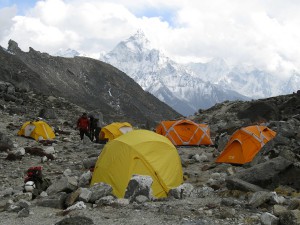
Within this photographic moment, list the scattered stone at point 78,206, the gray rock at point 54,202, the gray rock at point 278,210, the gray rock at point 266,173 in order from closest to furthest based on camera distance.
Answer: the gray rock at point 278,210 < the scattered stone at point 78,206 < the gray rock at point 54,202 < the gray rock at point 266,173

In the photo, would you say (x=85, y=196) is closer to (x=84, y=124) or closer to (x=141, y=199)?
(x=141, y=199)

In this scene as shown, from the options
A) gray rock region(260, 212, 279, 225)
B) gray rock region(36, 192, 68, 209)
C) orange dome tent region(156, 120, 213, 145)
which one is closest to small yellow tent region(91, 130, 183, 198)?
gray rock region(36, 192, 68, 209)

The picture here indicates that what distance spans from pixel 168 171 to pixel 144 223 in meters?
4.57

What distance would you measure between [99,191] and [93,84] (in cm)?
14868

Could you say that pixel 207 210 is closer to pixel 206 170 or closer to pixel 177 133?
pixel 206 170

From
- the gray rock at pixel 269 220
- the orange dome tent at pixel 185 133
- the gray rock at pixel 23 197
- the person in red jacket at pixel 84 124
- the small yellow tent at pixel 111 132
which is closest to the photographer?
the gray rock at pixel 269 220

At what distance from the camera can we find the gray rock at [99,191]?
10.9 meters

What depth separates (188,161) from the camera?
62.3 ft

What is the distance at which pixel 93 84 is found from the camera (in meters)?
158

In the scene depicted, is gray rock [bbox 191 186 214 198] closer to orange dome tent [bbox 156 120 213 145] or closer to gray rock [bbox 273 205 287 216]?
gray rock [bbox 273 205 287 216]

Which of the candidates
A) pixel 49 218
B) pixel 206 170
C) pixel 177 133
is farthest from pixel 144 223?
pixel 177 133

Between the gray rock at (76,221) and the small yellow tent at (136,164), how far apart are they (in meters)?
3.05

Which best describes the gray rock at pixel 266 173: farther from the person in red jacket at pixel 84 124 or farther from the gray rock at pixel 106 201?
the person in red jacket at pixel 84 124

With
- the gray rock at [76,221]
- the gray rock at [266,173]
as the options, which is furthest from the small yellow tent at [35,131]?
the gray rock at [76,221]
